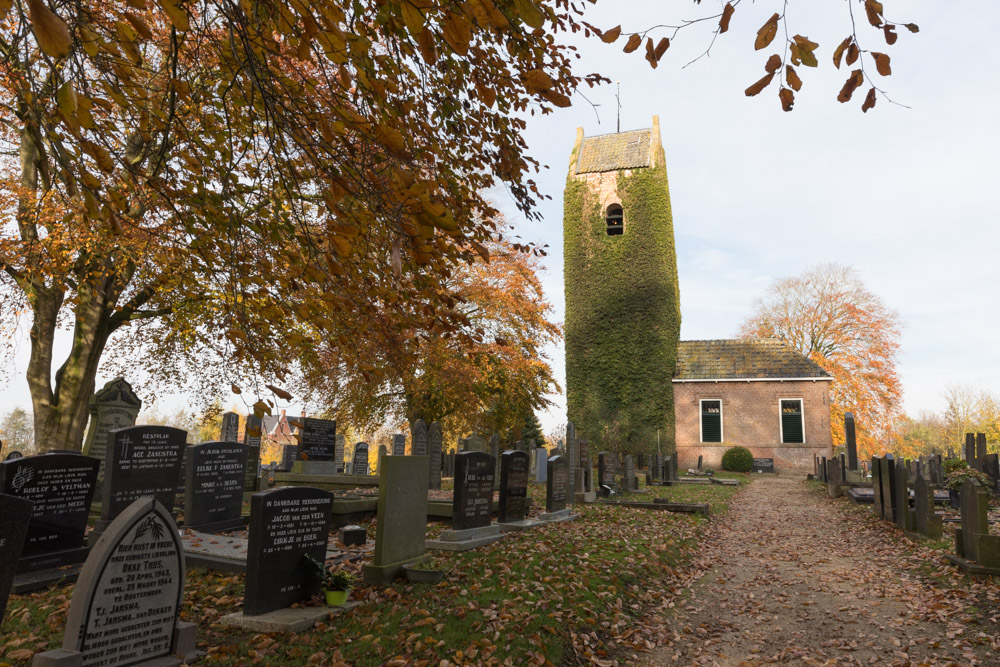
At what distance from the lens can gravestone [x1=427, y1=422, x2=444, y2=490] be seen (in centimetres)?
1644

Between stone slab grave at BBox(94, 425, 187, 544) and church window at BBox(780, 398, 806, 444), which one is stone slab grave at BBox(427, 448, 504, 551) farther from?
church window at BBox(780, 398, 806, 444)

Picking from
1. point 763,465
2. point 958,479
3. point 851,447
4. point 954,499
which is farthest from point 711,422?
point 958,479

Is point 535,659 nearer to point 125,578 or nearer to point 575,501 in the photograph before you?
point 125,578

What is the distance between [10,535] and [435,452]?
14.5 meters

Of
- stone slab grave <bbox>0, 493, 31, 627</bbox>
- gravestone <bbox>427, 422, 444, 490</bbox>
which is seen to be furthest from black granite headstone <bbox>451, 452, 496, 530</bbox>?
gravestone <bbox>427, 422, 444, 490</bbox>

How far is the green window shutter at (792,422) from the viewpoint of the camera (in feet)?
95.1

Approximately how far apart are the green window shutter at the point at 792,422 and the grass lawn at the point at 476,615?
77.2ft

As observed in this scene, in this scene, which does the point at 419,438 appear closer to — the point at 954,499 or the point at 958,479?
the point at 958,479

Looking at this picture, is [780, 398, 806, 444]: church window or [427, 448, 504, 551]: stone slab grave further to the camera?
[780, 398, 806, 444]: church window

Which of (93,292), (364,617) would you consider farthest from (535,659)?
(93,292)

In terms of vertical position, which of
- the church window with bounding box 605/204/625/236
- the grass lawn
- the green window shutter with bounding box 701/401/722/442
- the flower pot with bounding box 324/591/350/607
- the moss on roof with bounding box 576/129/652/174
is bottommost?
the grass lawn

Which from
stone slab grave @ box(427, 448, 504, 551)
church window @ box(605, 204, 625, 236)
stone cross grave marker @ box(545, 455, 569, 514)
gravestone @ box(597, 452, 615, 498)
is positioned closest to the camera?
stone slab grave @ box(427, 448, 504, 551)

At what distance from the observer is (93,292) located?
14.3 metres

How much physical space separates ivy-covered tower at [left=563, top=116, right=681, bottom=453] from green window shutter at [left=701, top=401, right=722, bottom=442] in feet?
6.24
